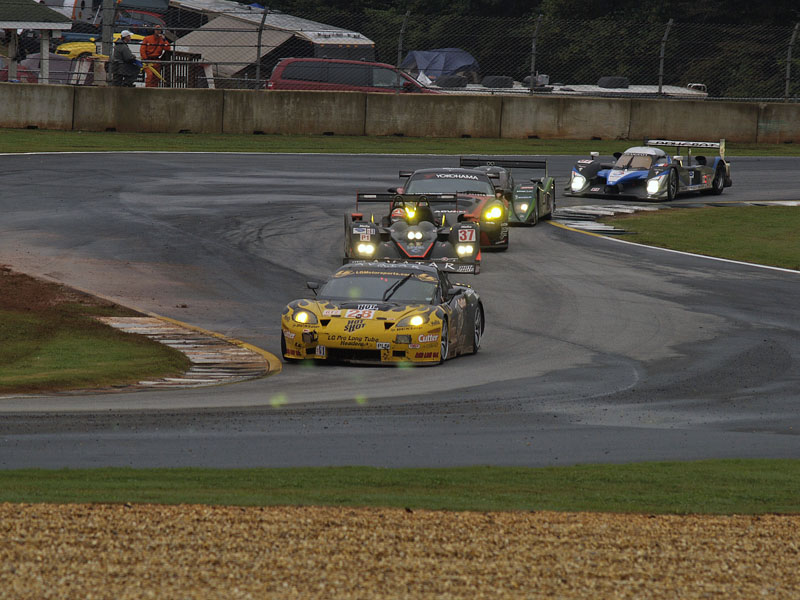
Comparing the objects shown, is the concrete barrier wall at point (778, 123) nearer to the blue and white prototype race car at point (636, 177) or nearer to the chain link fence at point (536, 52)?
the chain link fence at point (536, 52)

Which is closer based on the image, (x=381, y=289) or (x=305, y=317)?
(x=305, y=317)

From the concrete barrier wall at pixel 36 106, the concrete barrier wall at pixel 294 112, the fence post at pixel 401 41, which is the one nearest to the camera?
the concrete barrier wall at pixel 36 106

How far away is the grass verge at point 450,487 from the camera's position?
8594mm

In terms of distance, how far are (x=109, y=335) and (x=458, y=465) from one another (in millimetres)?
7322

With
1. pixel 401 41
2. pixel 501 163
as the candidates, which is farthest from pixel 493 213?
pixel 401 41

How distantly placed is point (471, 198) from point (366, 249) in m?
3.50

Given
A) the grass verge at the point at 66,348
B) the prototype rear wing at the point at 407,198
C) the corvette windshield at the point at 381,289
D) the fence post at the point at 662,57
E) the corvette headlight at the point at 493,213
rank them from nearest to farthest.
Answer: the grass verge at the point at 66,348
the corvette windshield at the point at 381,289
the prototype rear wing at the point at 407,198
the corvette headlight at the point at 493,213
the fence post at the point at 662,57

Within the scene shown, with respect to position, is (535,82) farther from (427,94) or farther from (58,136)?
(58,136)

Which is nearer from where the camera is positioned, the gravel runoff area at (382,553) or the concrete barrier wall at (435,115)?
the gravel runoff area at (382,553)

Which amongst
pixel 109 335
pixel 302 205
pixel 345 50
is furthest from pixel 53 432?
pixel 345 50

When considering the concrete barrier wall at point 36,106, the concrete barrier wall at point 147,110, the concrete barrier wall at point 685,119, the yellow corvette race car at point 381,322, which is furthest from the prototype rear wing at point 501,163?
the concrete barrier wall at point 36,106

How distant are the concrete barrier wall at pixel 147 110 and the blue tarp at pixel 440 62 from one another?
29.2 ft

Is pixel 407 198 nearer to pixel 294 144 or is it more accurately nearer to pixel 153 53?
pixel 294 144

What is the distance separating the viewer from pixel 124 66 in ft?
123
